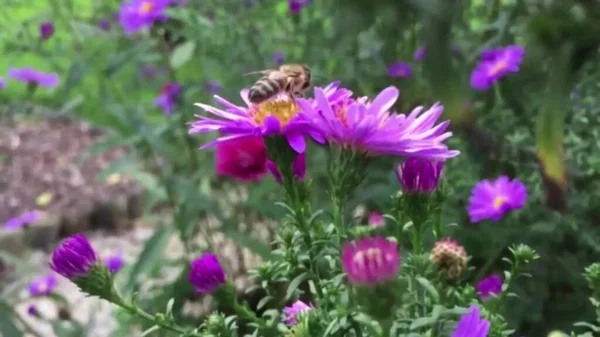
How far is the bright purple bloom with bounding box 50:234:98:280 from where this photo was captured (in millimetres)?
652

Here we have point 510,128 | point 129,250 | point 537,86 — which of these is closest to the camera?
point 510,128

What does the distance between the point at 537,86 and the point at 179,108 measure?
2.10 ft

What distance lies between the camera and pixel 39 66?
12.4ft

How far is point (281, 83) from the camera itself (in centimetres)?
78

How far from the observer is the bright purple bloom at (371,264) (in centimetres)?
49

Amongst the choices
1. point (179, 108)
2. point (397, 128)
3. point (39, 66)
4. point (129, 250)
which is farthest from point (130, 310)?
point (39, 66)

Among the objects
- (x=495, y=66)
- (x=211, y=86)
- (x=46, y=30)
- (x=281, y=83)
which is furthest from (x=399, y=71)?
(x=281, y=83)

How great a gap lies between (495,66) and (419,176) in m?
0.80

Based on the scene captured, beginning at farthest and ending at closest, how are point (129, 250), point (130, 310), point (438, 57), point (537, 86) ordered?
1. point (129, 250)
2. point (537, 86)
3. point (130, 310)
4. point (438, 57)

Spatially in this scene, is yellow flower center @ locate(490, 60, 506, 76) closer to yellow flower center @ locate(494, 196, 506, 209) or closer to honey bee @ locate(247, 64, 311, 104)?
yellow flower center @ locate(494, 196, 506, 209)

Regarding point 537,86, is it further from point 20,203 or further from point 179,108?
point 20,203

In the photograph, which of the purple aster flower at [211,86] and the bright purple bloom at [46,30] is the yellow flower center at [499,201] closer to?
the purple aster flower at [211,86]

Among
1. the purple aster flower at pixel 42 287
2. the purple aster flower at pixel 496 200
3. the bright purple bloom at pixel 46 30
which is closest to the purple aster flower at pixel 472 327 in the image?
the purple aster flower at pixel 496 200

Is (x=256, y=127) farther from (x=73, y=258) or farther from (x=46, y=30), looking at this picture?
(x=46, y=30)
